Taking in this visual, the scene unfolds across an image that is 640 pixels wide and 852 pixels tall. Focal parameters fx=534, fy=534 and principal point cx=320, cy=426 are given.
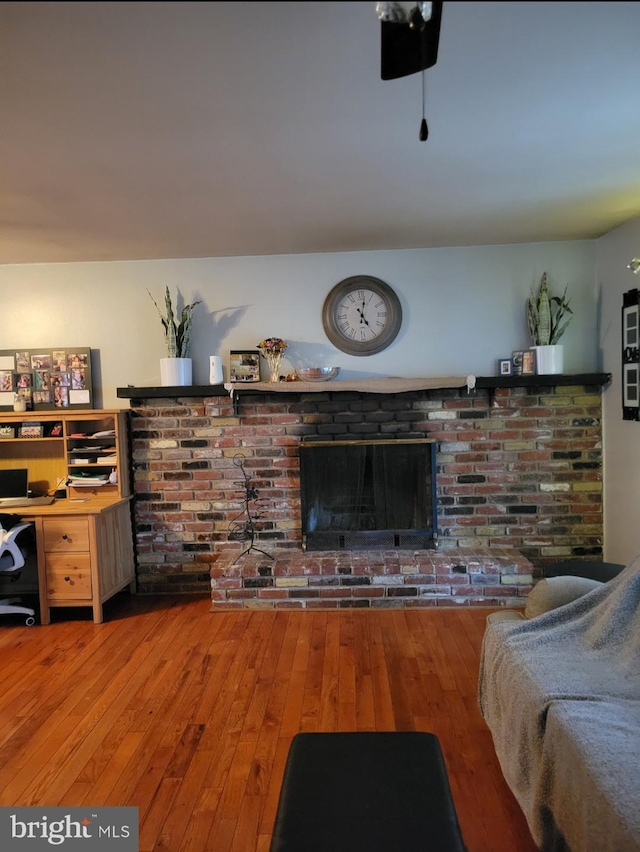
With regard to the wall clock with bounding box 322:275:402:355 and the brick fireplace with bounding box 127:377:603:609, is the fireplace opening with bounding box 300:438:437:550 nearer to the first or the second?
the brick fireplace with bounding box 127:377:603:609

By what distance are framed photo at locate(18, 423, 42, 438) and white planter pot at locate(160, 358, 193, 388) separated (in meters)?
0.96

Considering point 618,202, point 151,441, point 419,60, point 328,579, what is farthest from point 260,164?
point 328,579

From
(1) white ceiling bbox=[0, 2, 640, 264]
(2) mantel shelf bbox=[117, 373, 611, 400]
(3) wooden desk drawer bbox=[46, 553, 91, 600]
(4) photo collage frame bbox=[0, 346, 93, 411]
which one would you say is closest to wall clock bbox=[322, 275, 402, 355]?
(2) mantel shelf bbox=[117, 373, 611, 400]

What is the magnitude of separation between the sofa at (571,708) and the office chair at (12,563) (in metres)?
2.78

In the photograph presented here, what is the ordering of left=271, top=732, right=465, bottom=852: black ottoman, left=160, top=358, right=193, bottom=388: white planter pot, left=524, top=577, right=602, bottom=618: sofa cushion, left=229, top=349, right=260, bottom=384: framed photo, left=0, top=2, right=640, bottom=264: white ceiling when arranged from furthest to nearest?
1. left=229, top=349, right=260, bottom=384: framed photo
2. left=160, top=358, right=193, bottom=388: white planter pot
3. left=524, top=577, right=602, bottom=618: sofa cushion
4. left=0, top=2, right=640, bottom=264: white ceiling
5. left=271, top=732, right=465, bottom=852: black ottoman

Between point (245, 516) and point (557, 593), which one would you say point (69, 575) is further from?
point (557, 593)

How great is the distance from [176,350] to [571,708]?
3148 mm

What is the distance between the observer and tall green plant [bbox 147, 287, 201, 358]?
377 cm

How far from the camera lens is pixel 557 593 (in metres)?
2.24

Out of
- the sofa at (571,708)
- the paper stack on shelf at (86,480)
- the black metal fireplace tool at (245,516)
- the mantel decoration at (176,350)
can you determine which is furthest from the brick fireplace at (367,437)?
the sofa at (571,708)

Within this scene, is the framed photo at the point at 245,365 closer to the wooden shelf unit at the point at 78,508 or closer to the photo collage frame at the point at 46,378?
the wooden shelf unit at the point at 78,508

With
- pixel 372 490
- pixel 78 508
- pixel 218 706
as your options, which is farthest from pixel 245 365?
pixel 218 706

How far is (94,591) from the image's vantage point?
3455 mm

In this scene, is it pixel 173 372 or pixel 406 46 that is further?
pixel 173 372
